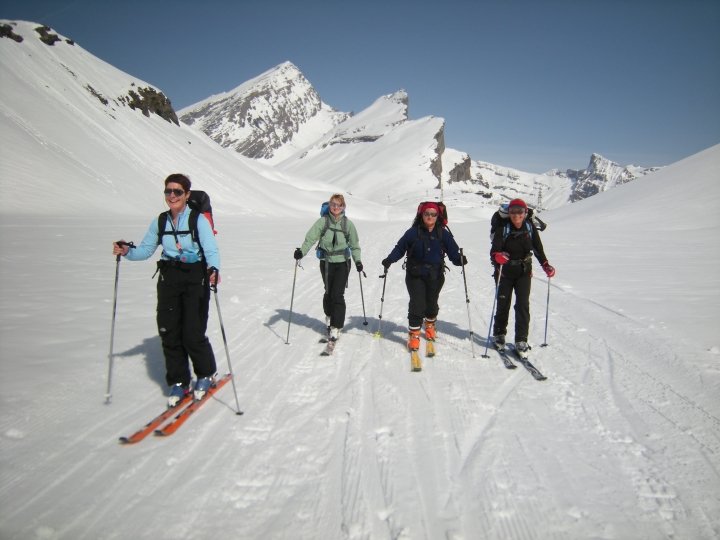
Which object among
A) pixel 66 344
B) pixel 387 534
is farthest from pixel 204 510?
pixel 66 344

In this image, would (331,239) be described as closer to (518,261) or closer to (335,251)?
(335,251)

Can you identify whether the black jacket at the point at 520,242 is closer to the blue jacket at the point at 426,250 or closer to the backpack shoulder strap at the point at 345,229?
the blue jacket at the point at 426,250

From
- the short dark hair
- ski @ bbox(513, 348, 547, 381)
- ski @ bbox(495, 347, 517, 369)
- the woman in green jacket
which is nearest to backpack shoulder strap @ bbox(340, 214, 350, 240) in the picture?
the woman in green jacket

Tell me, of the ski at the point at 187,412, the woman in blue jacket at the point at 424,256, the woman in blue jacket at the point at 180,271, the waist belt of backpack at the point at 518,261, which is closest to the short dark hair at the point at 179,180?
the woman in blue jacket at the point at 180,271

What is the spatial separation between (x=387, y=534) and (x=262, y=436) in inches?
62.0

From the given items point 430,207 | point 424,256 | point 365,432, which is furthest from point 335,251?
point 365,432

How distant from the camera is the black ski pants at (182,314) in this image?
423 cm

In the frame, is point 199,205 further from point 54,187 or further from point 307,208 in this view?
point 307,208

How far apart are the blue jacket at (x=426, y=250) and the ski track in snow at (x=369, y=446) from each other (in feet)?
4.55

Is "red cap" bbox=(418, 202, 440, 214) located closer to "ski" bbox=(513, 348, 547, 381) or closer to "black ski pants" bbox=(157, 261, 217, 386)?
"ski" bbox=(513, 348, 547, 381)

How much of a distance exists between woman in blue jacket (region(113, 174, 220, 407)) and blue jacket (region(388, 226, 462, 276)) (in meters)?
2.81

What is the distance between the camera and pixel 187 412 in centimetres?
416

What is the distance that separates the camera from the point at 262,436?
3.85 metres

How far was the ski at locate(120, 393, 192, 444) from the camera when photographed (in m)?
3.71
